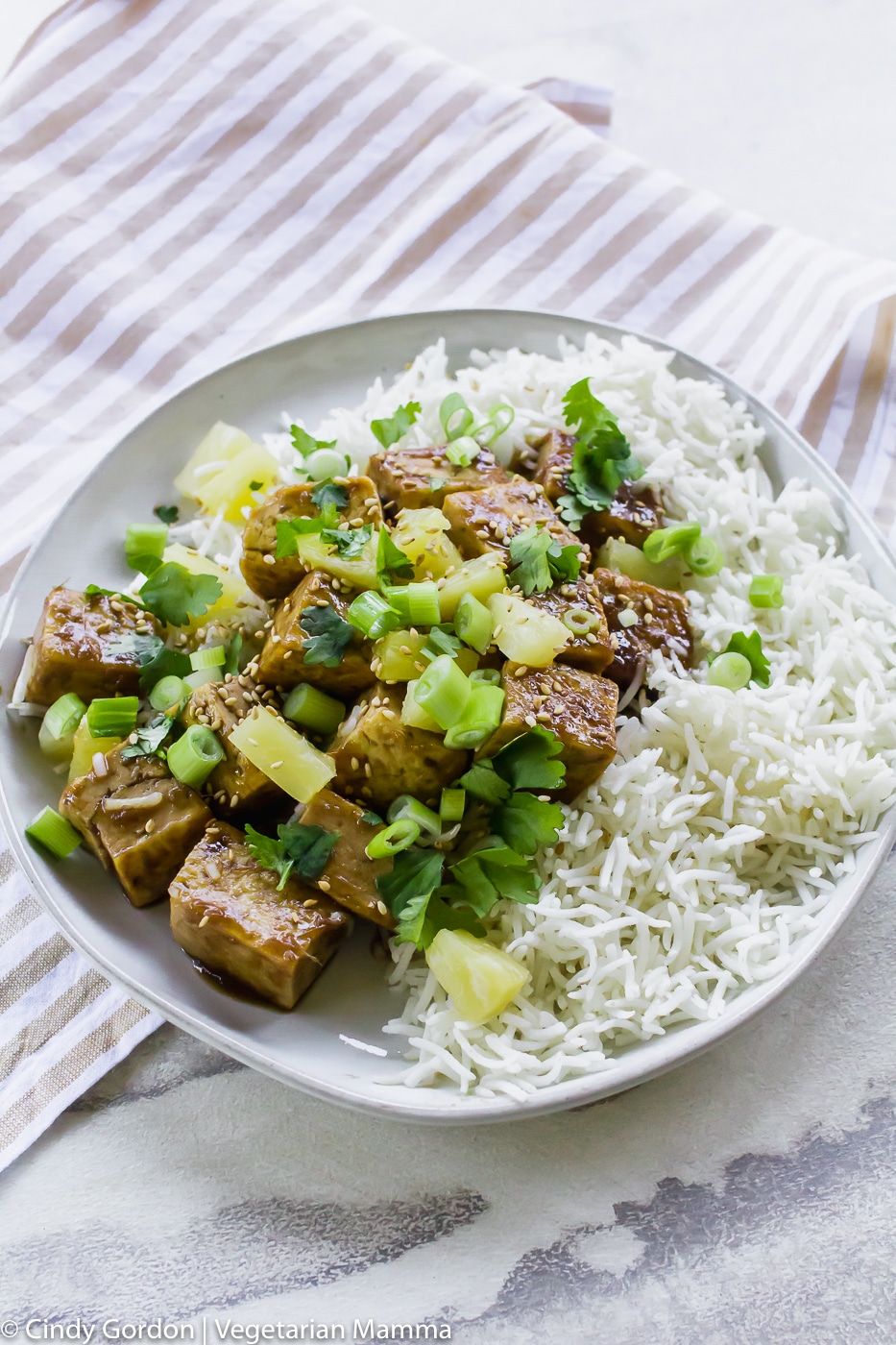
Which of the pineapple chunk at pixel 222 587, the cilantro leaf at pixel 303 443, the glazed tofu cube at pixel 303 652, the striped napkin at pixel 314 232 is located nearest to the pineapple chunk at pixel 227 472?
the cilantro leaf at pixel 303 443

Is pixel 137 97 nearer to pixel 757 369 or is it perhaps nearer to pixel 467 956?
pixel 757 369

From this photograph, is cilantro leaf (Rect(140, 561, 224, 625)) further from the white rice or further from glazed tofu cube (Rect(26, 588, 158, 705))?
the white rice

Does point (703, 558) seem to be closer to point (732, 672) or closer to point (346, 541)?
point (732, 672)

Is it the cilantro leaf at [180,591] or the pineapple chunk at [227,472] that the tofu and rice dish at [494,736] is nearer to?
the cilantro leaf at [180,591]

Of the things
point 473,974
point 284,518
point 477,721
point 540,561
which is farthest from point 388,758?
point 284,518

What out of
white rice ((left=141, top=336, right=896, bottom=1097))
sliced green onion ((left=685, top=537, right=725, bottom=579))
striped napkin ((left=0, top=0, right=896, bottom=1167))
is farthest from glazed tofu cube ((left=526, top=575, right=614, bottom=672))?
striped napkin ((left=0, top=0, right=896, bottom=1167))
